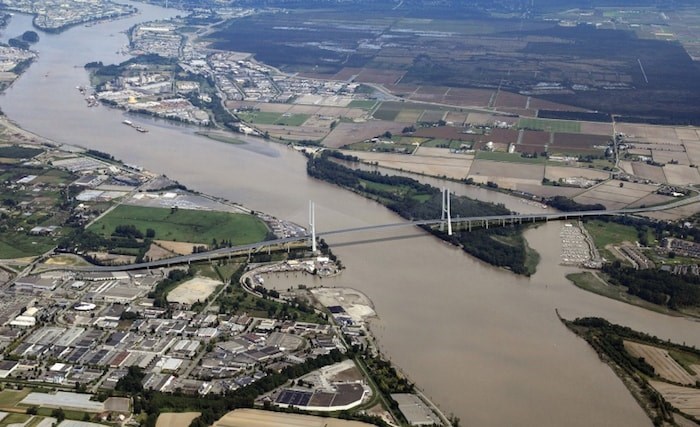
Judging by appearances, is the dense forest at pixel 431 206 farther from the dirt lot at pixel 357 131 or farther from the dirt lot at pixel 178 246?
the dirt lot at pixel 178 246

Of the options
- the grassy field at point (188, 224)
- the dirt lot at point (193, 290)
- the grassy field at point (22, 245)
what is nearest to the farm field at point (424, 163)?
the grassy field at point (188, 224)

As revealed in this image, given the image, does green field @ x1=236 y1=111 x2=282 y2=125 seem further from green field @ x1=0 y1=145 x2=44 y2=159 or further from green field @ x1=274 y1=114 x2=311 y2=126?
green field @ x1=0 y1=145 x2=44 y2=159

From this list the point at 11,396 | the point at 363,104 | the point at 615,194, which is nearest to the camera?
the point at 11,396

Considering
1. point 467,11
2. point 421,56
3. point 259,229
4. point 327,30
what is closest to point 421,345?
point 259,229

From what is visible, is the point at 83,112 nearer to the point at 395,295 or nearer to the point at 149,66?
the point at 149,66

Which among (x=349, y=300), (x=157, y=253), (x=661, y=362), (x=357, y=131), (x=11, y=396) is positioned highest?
(x=357, y=131)

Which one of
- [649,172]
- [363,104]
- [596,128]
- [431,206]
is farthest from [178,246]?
[596,128]

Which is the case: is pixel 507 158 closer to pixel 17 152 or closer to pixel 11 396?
pixel 17 152
